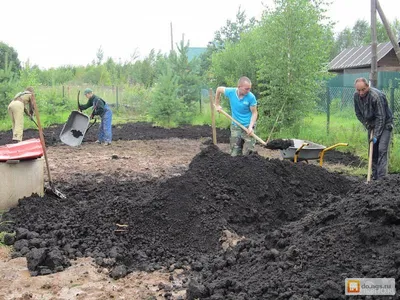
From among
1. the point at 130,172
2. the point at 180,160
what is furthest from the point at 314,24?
the point at 130,172

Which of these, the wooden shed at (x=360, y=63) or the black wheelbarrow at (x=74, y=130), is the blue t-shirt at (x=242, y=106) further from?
the wooden shed at (x=360, y=63)

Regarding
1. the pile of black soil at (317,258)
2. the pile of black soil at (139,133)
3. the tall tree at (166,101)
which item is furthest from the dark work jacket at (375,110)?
the tall tree at (166,101)

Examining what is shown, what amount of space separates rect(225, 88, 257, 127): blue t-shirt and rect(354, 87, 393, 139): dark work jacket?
1688 mm

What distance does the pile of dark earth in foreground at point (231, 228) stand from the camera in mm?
3525

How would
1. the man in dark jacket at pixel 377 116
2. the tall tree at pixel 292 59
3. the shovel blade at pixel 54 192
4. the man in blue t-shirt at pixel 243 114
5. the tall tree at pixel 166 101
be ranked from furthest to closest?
the tall tree at pixel 166 101 < the tall tree at pixel 292 59 < the man in blue t-shirt at pixel 243 114 < the man in dark jacket at pixel 377 116 < the shovel blade at pixel 54 192

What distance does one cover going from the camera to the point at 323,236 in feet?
12.8

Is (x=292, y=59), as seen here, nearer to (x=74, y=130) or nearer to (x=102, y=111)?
(x=102, y=111)

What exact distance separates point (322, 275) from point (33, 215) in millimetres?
3876

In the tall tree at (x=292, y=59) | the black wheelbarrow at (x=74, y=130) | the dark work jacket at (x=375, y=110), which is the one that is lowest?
the black wheelbarrow at (x=74, y=130)

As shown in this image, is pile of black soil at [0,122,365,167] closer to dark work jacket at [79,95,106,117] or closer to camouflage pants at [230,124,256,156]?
dark work jacket at [79,95,106,117]

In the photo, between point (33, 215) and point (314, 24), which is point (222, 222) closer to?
point (33, 215)

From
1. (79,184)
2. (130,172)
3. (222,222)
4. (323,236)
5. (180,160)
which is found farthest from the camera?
(180,160)

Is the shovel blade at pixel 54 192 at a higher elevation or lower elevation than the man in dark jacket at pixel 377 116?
lower

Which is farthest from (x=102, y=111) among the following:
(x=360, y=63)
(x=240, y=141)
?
(x=360, y=63)
